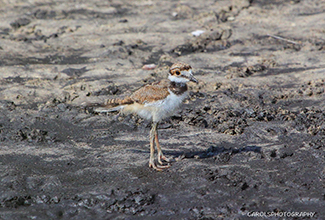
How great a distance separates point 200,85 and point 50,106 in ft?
7.90

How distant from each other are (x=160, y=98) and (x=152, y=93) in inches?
4.6

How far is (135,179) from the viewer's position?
453cm

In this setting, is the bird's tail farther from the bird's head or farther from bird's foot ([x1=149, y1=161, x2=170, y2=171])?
bird's foot ([x1=149, y1=161, x2=170, y2=171])

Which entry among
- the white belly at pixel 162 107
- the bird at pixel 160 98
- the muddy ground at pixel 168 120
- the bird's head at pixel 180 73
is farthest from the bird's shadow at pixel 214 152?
the bird's head at pixel 180 73

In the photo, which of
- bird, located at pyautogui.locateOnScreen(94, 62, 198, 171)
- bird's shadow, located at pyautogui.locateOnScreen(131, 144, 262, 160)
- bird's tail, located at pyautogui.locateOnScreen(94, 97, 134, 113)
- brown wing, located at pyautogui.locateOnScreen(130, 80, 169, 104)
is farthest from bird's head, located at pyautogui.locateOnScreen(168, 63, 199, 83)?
bird's shadow, located at pyautogui.locateOnScreen(131, 144, 262, 160)

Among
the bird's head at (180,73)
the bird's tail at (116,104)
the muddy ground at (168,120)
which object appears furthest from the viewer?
the bird's tail at (116,104)

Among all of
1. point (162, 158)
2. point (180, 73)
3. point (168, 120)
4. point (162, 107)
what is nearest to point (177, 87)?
point (180, 73)

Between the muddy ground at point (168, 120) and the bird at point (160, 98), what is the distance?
1.80ft

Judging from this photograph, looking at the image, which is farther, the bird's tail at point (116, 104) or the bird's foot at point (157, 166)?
the bird's tail at point (116, 104)

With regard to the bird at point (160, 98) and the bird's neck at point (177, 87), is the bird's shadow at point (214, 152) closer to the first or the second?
the bird at point (160, 98)

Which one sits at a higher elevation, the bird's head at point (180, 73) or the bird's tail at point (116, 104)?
the bird's head at point (180, 73)

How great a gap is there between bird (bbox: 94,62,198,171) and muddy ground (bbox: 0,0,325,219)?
1.80 feet

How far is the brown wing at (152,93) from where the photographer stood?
466cm

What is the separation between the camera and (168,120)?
226 inches
